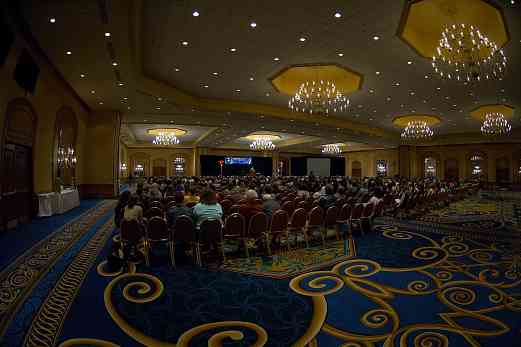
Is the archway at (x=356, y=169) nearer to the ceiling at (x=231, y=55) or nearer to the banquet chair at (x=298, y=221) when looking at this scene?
the ceiling at (x=231, y=55)

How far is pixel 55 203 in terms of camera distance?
8.35m

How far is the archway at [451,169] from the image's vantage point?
26.8 metres

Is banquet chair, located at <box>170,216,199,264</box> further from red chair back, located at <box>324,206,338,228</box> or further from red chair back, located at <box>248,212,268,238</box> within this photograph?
red chair back, located at <box>324,206,338,228</box>

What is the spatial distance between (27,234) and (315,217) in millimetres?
5719

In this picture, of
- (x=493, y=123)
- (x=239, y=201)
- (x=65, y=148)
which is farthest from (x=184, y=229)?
(x=493, y=123)

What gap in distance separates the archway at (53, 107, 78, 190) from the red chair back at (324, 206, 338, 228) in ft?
26.6

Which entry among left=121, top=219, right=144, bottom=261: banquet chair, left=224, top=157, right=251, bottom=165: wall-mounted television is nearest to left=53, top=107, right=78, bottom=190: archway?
left=121, top=219, right=144, bottom=261: banquet chair

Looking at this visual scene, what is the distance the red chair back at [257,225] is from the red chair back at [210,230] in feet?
1.84

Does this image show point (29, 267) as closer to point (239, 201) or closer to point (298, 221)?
point (239, 201)

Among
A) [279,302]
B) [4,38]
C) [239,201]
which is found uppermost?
[4,38]

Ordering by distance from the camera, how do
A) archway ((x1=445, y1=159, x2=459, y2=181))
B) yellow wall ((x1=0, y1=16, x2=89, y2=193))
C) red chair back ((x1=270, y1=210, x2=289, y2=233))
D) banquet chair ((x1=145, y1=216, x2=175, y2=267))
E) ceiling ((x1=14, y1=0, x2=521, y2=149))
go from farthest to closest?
archway ((x1=445, y1=159, x2=459, y2=181)) < yellow wall ((x1=0, y1=16, x2=89, y2=193)) < ceiling ((x1=14, y1=0, x2=521, y2=149)) < red chair back ((x1=270, y1=210, x2=289, y2=233)) < banquet chair ((x1=145, y1=216, x2=175, y2=267))

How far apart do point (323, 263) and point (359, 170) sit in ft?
107

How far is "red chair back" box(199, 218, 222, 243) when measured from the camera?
4.25 meters

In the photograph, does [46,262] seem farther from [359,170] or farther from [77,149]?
[359,170]
